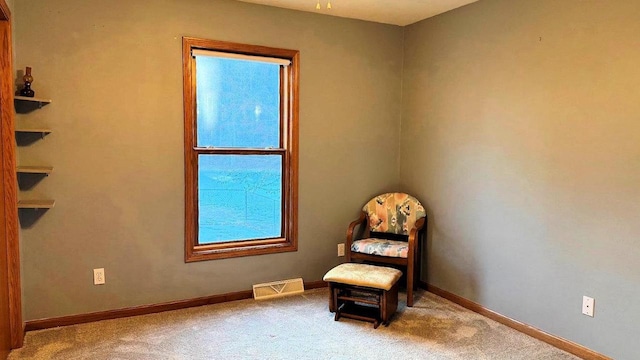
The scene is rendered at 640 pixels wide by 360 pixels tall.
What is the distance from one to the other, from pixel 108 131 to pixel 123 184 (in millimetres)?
377

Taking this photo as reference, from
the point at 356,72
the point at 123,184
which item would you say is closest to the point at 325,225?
the point at 356,72

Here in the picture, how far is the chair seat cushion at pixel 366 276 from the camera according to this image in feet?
10.5

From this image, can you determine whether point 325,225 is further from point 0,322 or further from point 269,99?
point 0,322

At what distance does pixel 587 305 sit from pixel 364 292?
1400mm

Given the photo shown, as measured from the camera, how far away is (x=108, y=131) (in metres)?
3.21

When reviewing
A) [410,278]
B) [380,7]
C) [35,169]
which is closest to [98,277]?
[35,169]

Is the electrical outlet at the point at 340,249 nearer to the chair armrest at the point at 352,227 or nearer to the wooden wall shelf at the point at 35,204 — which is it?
the chair armrest at the point at 352,227

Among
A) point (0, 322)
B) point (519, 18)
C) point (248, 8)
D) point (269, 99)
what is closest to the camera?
point (0, 322)

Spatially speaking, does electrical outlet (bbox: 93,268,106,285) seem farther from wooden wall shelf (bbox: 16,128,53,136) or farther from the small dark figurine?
the small dark figurine

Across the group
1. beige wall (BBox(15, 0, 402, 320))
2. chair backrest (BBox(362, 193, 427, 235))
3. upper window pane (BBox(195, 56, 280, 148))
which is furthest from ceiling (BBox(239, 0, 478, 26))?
chair backrest (BBox(362, 193, 427, 235))

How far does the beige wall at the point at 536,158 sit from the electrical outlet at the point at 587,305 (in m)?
0.04

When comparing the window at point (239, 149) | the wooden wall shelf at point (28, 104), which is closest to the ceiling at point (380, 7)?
the window at point (239, 149)

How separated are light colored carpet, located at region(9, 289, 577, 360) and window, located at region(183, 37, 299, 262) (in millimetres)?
579

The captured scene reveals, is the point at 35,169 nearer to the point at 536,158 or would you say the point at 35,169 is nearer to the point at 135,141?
the point at 135,141
